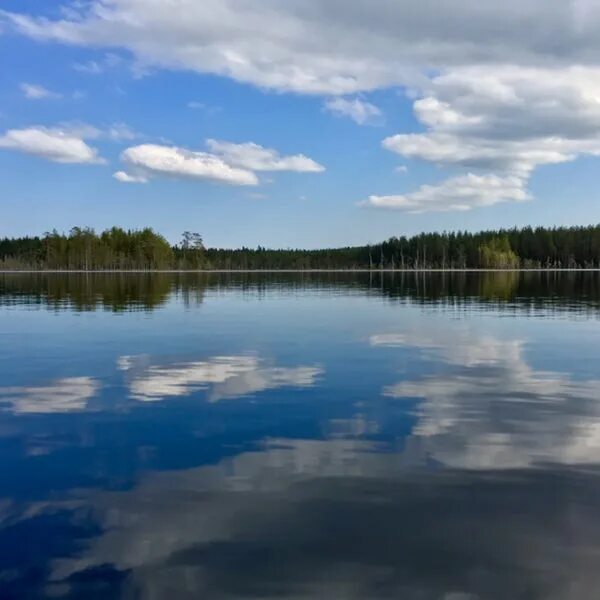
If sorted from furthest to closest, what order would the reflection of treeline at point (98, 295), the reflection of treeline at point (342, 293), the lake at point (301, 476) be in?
the reflection of treeline at point (98, 295) → the reflection of treeline at point (342, 293) → the lake at point (301, 476)

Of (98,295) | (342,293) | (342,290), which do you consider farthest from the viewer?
(342,290)

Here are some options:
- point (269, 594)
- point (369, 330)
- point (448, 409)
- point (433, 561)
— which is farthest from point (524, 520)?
point (369, 330)

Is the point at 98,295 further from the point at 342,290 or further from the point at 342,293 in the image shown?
the point at 342,290

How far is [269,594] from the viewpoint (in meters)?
9.04

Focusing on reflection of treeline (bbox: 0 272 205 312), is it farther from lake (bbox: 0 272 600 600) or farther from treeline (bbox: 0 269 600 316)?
lake (bbox: 0 272 600 600)

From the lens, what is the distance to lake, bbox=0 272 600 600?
955 cm

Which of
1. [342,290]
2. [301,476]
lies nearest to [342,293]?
[342,290]

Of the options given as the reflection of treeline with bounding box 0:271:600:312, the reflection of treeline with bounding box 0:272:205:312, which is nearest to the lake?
the reflection of treeline with bounding box 0:271:600:312

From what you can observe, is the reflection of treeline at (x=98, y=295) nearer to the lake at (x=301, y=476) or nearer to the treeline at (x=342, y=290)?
the treeline at (x=342, y=290)

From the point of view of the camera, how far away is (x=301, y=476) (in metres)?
13.4

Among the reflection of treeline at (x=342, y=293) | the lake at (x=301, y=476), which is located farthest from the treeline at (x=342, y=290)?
the lake at (x=301, y=476)

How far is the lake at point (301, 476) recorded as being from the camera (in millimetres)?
9555

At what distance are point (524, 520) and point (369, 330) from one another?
1109 inches

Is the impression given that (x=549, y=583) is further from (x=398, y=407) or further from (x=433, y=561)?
(x=398, y=407)
